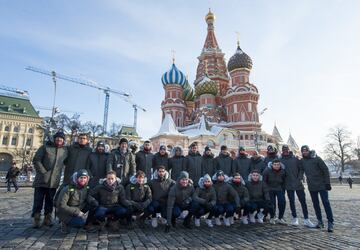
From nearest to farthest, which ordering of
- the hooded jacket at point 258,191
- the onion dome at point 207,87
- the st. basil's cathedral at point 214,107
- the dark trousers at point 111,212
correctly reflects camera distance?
the dark trousers at point 111,212, the hooded jacket at point 258,191, the st. basil's cathedral at point 214,107, the onion dome at point 207,87

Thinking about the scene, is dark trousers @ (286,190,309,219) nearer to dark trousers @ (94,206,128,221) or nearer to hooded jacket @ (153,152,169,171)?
hooded jacket @ (153,152,169,171)

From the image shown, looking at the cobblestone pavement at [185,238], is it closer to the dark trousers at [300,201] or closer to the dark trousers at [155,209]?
the dark trousers at [155,209]

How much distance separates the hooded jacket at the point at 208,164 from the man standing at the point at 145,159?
1.75 m

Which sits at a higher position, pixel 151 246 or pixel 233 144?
pixel 233 144

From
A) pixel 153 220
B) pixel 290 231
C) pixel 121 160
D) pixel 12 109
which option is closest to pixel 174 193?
pixel 153 220

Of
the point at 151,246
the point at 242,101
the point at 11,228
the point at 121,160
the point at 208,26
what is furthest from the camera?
the point at 208,26

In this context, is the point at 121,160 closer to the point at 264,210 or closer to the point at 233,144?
the point at 264,210

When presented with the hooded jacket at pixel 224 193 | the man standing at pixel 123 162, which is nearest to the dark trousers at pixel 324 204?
the hooded jacket at pixel 224 193

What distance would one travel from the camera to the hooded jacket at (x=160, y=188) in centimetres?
642

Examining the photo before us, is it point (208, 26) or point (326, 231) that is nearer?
point (326, 231)

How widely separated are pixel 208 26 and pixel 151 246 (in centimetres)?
5298

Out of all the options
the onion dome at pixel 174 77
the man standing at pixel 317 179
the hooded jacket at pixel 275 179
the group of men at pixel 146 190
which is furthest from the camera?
the onion dome at pixel 174 77

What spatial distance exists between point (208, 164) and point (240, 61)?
37.3 metres

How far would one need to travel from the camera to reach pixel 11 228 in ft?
18.7
